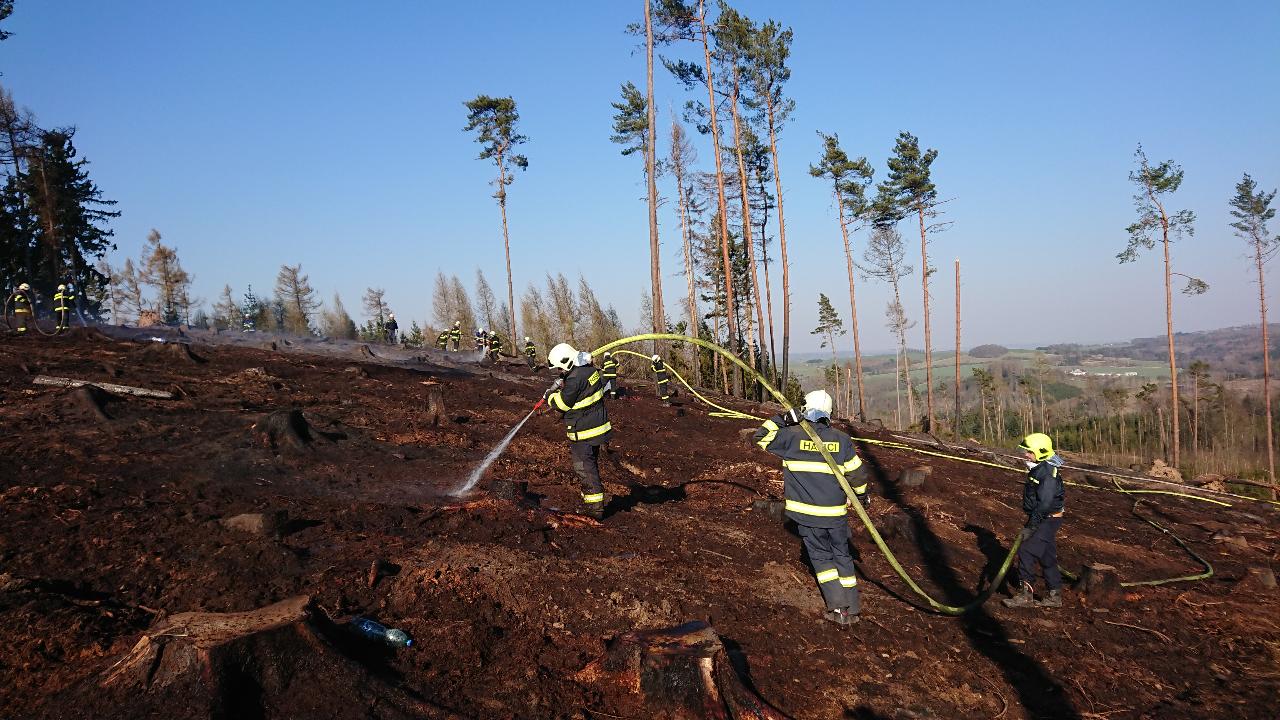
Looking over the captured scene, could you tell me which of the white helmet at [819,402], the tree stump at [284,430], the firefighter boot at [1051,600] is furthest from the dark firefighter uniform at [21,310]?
the firefighter boot at [1051,600]

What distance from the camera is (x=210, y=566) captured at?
553cm

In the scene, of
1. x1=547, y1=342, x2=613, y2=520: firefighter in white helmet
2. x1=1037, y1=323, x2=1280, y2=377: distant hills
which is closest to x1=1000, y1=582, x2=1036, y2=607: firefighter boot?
x1=547, y1=342, x2=613, y2=520: firefighter in white helmet

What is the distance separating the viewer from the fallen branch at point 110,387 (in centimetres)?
1074

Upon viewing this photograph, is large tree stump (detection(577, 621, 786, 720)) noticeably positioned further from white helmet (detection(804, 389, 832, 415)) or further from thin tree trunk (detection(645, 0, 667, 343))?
thin tree trunk (detection(645, 0, 667, 343))

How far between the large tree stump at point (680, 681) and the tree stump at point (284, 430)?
606 centimetres

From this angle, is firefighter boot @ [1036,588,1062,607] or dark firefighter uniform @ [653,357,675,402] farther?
dark firefighter uniform @ [653,357,675,402]

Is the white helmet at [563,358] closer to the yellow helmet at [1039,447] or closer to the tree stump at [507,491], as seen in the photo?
the tree stump at [507,491]

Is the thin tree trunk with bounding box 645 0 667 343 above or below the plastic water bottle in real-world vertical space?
above

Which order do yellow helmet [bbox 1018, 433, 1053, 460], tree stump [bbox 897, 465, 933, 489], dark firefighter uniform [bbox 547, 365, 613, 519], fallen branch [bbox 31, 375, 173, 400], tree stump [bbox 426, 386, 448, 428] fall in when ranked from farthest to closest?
tree stump [bbox 897, 465, 933, 489] → tree stump [bbox 426, 386, 448, 428] → fallen branch [bbox 31, 375, 173, 400] → dark firefighter uniform [bbox 547, 365, 613, 519] → yellow helmet [bbox 1018, 433, 1053, 460]

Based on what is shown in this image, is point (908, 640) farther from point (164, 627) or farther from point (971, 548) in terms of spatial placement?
point (164, 627)

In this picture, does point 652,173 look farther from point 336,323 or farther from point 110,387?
point 336,323

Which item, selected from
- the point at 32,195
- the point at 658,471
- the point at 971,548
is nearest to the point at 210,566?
the point at 658,471

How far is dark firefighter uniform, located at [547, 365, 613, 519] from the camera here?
827 cm

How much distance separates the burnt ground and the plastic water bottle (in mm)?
145
